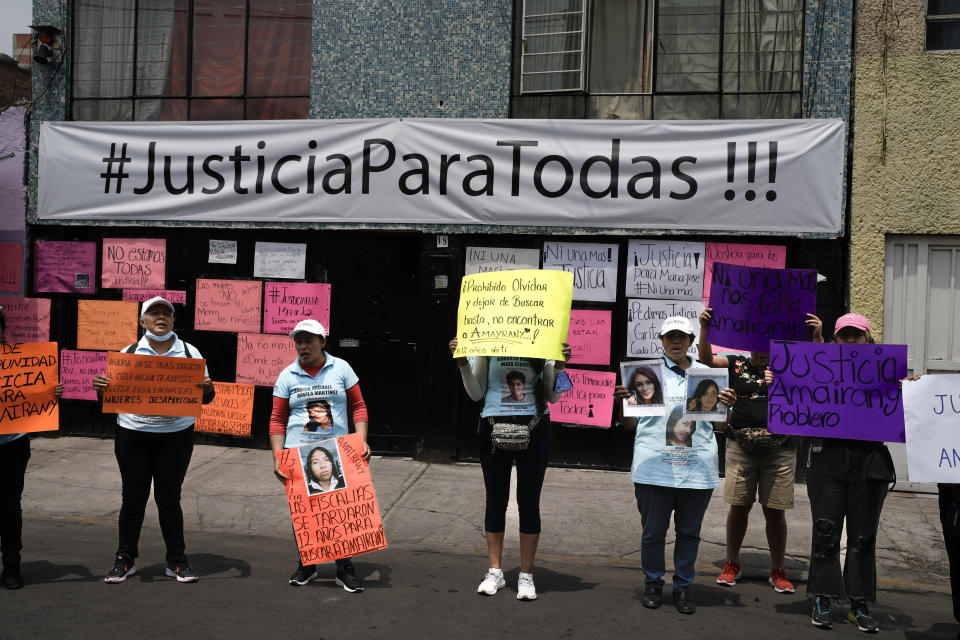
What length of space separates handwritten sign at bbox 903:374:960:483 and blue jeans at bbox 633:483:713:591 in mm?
1163

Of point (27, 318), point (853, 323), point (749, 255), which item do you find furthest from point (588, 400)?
point (27, 318)

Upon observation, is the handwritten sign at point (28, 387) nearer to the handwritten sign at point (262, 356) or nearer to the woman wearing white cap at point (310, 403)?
the woman wearing white cap at point (310, 403)

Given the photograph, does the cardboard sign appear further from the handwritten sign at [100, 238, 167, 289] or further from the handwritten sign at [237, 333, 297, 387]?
the handwritten sign at [237, 333, 297, 387]

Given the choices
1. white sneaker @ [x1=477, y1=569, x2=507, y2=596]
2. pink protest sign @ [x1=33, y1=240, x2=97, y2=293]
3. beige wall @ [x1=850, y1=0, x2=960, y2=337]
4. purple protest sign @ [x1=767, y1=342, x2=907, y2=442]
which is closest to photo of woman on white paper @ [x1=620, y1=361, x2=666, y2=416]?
purple protest sign @ [x1=767, y1=342, x2=907, y2=442]

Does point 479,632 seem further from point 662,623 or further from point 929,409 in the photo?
point 929,409

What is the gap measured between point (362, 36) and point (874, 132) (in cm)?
544

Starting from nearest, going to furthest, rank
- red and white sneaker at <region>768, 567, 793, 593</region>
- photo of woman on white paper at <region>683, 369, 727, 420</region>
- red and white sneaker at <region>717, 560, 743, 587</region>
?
photo of woman on white paper at <region>683, 369, 727, 420</region>
red and white sneaker at <region>768, 567, 793, 593</region>
red and white sneaker at <region>717, 560, 743, 587</region>

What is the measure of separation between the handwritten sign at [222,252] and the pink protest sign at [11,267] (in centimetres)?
240

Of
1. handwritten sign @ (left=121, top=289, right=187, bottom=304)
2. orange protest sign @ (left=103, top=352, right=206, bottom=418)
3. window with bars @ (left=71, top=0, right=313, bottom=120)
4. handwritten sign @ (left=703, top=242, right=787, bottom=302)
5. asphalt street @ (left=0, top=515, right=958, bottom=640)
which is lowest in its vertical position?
asphalt street @ (left=0, top=515, right=958, bottom=640)

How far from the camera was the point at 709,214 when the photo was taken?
8656 millimetres

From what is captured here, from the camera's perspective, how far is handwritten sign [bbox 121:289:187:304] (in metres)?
9.79

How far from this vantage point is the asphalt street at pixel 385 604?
4.69 meters

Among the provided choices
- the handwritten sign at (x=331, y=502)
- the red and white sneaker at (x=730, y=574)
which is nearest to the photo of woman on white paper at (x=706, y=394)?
the red and white sneaker at (x=730, y=574)

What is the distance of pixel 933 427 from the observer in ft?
15.8
